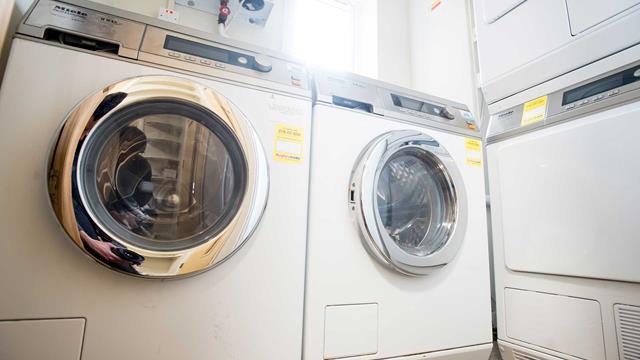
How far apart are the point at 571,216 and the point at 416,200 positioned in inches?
17.2

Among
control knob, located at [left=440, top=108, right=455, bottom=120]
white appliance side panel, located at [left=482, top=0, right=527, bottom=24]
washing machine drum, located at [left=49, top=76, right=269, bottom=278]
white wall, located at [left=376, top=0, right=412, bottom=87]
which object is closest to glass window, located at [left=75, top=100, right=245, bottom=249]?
washing machine drum, located at [left=49, top=76, right=269, bottom=278]

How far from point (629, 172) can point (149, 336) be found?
1210mm

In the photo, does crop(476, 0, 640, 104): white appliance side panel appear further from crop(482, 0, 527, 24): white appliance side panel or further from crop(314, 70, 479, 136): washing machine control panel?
crop(314, 70, 479, 136): washing machine control panel

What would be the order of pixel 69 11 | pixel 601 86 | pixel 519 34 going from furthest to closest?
pixel 519 34
pixel 601 86
pixel 69 11

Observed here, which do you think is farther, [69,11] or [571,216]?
[571,216]

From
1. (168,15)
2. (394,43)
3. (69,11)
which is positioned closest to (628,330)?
(69,11)

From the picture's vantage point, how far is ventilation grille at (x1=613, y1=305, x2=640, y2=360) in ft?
2.45

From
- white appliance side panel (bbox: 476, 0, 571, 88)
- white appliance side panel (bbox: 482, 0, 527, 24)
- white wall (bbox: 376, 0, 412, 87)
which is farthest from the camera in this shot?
white wall (bbox: 376, 0, 412, 87)

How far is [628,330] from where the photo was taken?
30.0 inches

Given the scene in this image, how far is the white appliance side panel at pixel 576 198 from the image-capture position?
0.80 meters

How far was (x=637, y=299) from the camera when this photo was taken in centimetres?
75

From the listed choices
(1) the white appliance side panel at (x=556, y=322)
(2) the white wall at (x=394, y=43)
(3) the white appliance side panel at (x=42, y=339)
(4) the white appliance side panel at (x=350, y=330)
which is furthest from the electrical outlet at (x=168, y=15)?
(1) the white appliance side panel at (x=556, y=322)

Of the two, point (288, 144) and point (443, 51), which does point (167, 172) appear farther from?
point (443, 51)

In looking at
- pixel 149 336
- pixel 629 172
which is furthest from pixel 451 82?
pixel 149 336
